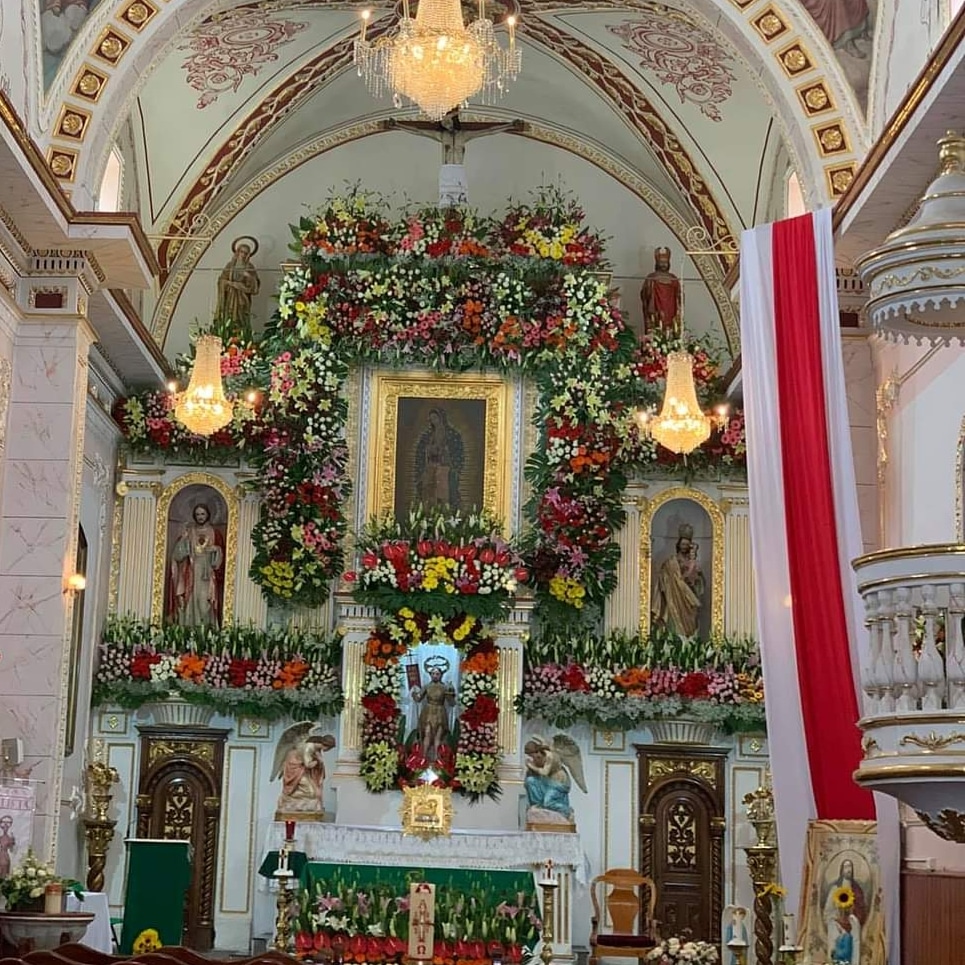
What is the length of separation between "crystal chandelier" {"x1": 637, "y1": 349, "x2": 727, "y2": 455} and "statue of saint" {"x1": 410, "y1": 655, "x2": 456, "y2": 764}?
124 inches

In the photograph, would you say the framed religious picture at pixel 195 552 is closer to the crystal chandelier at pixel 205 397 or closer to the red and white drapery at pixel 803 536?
A: the crystal chandelier at pixel 205 397

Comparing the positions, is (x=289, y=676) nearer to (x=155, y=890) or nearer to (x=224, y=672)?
(x=224, y=672)

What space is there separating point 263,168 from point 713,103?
4.96m

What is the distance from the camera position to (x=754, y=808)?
15.9 m

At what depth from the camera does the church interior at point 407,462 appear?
13695 millimetres

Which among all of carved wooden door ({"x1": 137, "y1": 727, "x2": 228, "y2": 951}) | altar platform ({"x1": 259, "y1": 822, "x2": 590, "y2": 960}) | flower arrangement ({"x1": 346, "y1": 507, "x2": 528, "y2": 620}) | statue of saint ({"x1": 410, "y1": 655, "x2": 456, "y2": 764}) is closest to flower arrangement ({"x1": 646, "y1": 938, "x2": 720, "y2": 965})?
altar platform ({"x1": 259, "y1": 822, "x2": 590, "y2": 960})

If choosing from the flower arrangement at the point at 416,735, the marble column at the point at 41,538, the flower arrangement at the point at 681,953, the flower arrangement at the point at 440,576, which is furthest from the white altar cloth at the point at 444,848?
the flower arrangement at the point at 681,953

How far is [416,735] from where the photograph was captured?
16.9 meters

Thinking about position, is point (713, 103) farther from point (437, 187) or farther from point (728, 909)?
point (728, 909)

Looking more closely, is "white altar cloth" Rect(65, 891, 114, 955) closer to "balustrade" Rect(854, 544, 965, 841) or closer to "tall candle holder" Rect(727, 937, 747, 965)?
"tall candle holder" Rect(727, 937, 747, 965)

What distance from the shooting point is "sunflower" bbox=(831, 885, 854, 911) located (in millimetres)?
11339

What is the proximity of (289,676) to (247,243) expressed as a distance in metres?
4.95

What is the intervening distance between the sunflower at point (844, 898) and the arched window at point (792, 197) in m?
7.65

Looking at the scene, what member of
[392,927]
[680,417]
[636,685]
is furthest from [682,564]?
[392,927]
